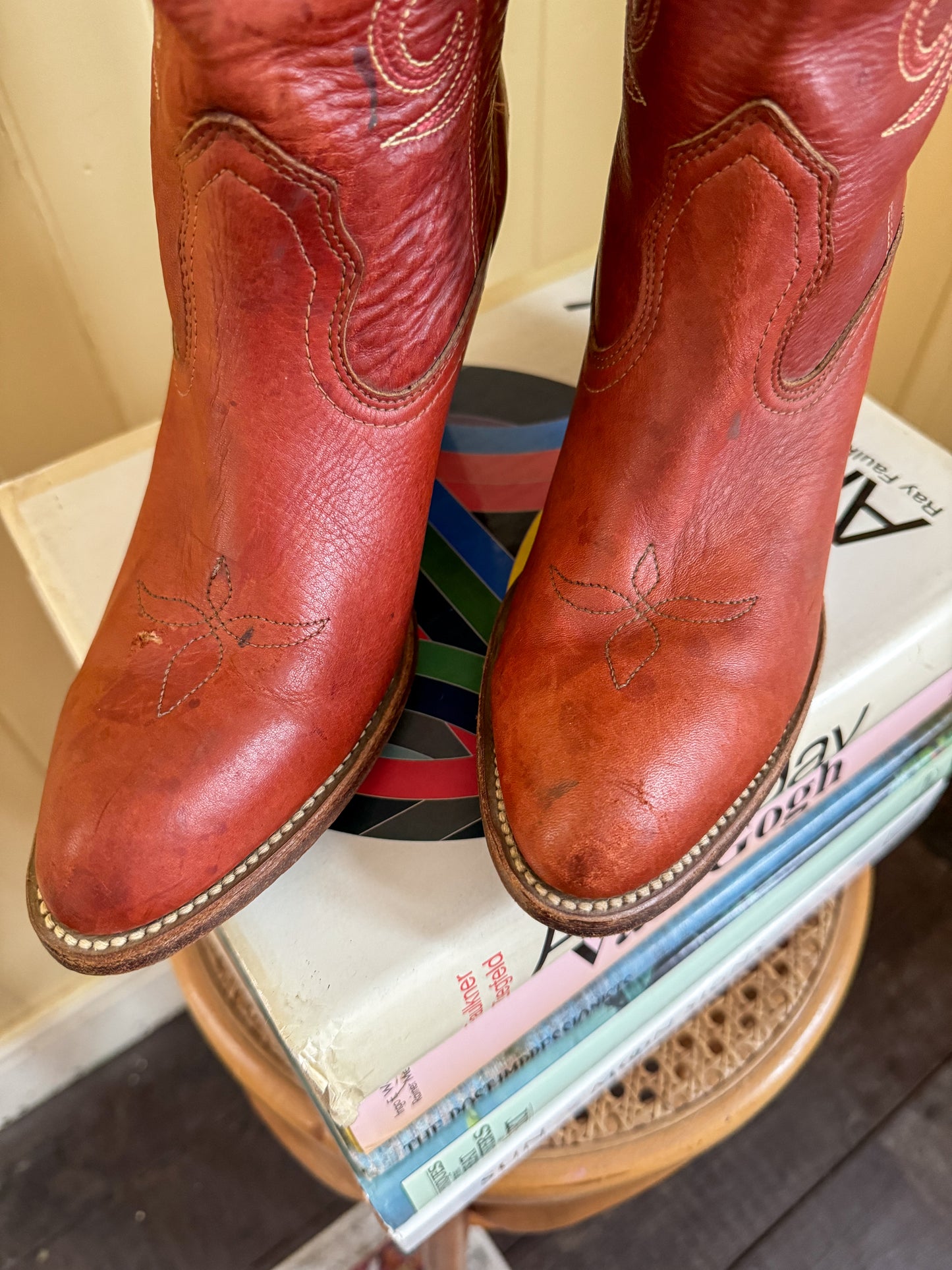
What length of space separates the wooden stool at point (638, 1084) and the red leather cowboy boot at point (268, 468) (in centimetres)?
29

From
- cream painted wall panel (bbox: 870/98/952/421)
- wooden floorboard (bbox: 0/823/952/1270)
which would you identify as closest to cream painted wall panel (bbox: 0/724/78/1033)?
wooden floorboard (bbox: 0/823/952/1270)

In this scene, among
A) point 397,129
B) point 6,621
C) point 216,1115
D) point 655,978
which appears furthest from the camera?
point 216,1115

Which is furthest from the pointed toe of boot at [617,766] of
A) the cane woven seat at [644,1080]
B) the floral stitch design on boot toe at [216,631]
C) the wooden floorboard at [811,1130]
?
Result: the wooden floorboard at [811,1130]

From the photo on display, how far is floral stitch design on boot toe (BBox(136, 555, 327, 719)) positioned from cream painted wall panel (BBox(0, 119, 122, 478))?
13.5 inches

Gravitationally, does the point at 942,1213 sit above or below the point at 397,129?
below

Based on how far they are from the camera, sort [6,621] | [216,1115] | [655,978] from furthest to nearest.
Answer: [216,1115] → [6,621] → [655,978]

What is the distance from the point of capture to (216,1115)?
1.02 meters

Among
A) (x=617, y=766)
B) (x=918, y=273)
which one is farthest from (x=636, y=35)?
(x=918, y=273)

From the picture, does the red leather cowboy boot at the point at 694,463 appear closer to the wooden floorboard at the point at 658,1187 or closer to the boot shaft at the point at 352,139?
the boot shaft at the point at 352,139

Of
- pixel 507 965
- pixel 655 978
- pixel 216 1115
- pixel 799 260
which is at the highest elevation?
pixel 799 260

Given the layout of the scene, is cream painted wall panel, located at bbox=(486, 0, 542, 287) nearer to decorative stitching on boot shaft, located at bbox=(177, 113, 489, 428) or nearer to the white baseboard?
decorative stitching on boot shaft, located at bbox=(177, 113, 489, 428)

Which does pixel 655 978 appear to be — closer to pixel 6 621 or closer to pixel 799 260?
pixel 799 260

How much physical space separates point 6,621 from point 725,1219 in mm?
849

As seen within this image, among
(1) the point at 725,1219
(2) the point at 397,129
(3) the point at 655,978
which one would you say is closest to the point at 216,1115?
(1) the point at 725,1219
